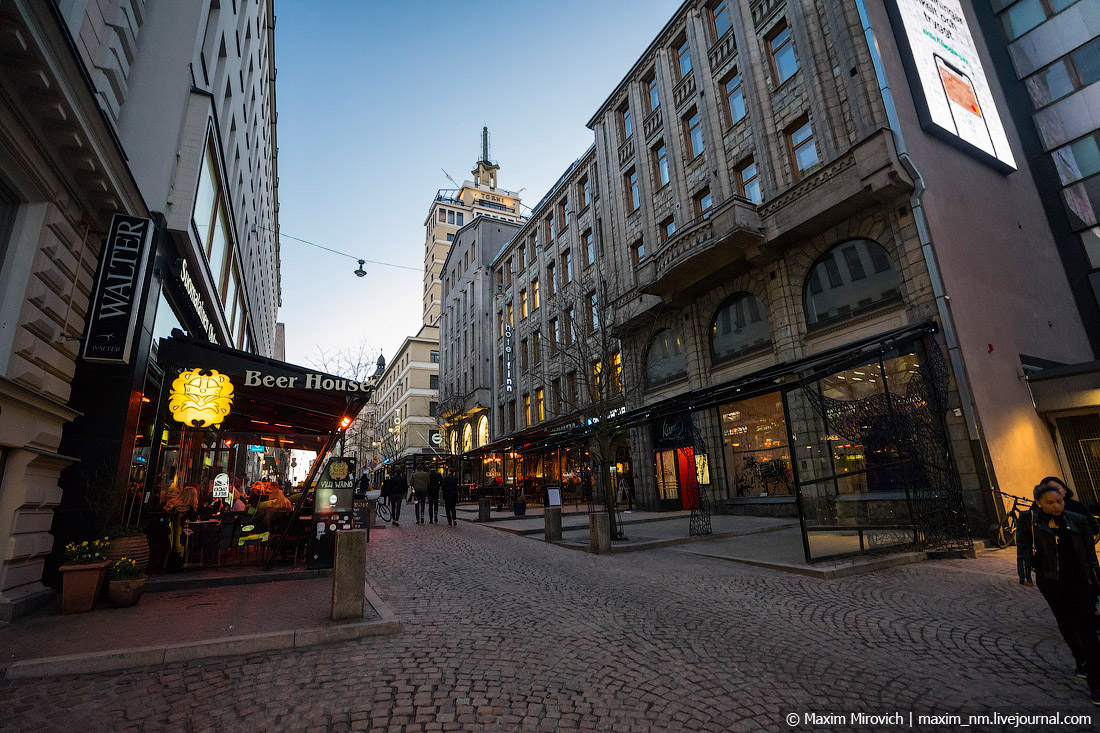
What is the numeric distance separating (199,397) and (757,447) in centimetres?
1673

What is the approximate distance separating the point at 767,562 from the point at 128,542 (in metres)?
10.2

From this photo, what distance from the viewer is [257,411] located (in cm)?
1243

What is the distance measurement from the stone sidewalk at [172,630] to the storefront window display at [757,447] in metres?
14.5

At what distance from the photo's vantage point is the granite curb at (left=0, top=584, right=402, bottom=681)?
421cm

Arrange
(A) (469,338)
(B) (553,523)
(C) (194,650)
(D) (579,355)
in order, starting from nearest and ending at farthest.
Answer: (C) (194,650)
(B) (553,523)
(D) (579,355)
(A) (469,338)

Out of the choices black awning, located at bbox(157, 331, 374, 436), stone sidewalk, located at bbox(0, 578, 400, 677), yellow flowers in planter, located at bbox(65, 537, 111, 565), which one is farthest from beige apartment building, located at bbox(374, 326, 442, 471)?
stone sidewalk, located at bbox(0, 578, 400, 677)

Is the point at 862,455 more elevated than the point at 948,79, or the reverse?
the point at 948,79

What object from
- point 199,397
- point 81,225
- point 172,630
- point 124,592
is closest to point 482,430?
point 199,397

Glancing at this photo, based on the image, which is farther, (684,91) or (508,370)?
(508,370)

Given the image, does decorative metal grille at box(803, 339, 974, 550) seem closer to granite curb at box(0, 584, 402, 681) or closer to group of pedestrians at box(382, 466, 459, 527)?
granite curb at box(0, 584, 402, 681)

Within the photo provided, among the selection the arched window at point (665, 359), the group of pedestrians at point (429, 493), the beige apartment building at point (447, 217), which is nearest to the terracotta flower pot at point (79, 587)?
the group of pedestrians at point (429, 493)

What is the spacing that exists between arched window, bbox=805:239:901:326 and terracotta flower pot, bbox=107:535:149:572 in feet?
55.8

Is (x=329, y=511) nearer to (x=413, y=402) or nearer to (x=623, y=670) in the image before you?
(x=623, y=670)

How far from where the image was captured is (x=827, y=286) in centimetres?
1541
